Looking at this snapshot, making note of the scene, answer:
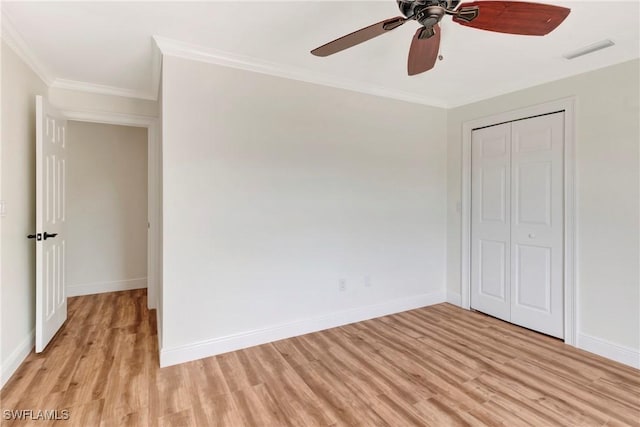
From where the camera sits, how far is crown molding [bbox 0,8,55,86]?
6.70ft

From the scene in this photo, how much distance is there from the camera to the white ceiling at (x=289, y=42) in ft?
6.28

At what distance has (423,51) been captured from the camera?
1795 millimetres

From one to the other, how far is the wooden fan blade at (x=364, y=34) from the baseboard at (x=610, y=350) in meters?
2.94

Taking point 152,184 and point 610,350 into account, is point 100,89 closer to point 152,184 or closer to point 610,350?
point 152,184

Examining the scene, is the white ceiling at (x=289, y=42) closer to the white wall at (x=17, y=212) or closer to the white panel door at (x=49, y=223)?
the white wall at (x=17, y=212)

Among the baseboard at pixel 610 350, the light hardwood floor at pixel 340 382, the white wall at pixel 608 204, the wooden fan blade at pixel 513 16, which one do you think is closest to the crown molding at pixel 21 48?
the light hardwood floor at pixel 340 382

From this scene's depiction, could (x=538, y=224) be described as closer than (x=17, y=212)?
No

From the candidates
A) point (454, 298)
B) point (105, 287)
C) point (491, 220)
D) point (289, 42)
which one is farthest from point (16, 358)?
point (491, 220)

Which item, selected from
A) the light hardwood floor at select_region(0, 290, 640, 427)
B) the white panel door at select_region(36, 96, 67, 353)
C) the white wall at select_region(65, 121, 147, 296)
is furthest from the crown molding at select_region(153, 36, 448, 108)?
the white wall at select_region(65, 121, 147, 296)

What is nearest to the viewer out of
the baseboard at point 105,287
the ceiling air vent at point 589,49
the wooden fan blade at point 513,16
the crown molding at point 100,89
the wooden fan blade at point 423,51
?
the wooden fan blade at point 513,16

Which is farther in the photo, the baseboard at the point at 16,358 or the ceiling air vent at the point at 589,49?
the ceiling air vent at the point at 589,49

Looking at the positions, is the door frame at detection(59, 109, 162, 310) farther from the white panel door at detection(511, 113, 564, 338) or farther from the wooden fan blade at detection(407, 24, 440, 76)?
the white panel door at detection(511, 113, 564, 338)

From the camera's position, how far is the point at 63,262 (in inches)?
123

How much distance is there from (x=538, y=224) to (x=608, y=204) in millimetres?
546
